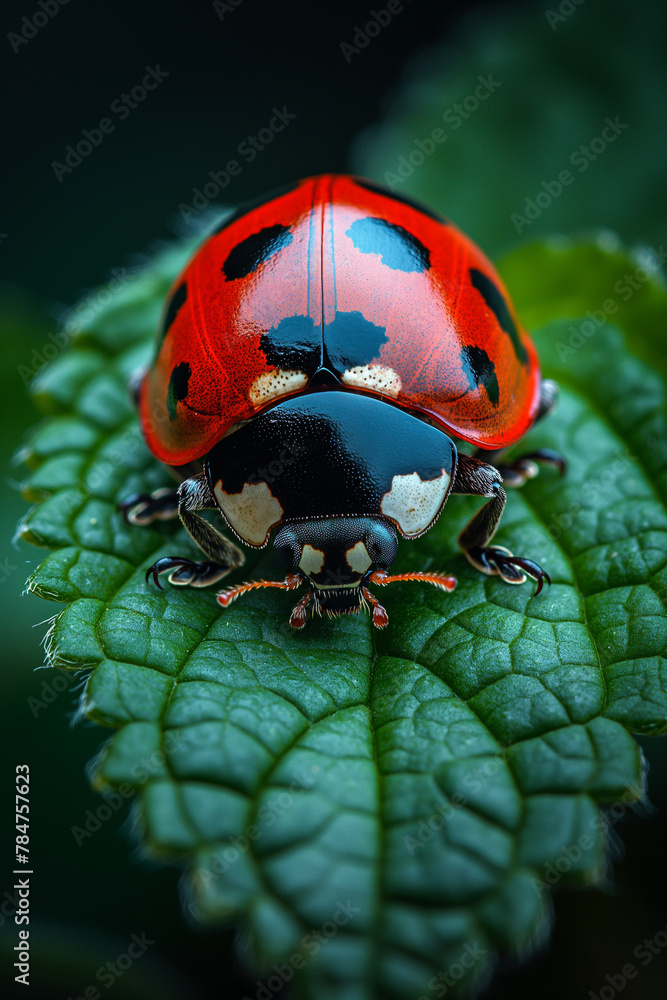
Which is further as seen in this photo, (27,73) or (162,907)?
(27,73)

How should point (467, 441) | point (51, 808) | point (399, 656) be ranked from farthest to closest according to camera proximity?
point (51, 808) < point (467, 441) < point (399, 656)

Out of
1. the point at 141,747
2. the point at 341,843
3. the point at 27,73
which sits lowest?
the point at 27,73

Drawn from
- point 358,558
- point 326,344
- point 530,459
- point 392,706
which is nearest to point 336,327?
point 326,344

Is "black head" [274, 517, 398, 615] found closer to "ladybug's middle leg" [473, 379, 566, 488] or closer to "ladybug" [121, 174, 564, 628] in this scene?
"ladybug" [121, 174, 564, 628]

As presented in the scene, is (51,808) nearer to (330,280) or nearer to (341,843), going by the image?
(341,843)

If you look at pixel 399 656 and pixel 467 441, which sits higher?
pixel 467 441

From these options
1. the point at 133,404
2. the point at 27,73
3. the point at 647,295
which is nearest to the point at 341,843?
the point at 133,404

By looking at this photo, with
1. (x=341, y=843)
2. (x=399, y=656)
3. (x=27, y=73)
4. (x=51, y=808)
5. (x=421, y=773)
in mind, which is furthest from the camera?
(x=27, y=73)

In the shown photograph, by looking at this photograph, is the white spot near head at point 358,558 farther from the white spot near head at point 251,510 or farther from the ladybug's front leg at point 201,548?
the ladybug's front leg at point 201,548

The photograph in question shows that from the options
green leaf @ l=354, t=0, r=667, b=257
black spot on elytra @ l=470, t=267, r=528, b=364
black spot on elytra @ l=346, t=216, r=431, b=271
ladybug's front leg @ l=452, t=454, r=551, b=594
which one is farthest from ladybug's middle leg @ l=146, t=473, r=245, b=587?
green leaf @ l=354, t=0, r=667, b=257

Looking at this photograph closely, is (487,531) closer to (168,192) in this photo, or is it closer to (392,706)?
(392,706)
